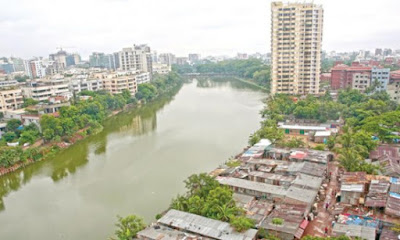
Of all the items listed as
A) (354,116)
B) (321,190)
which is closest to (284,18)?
(354,116)

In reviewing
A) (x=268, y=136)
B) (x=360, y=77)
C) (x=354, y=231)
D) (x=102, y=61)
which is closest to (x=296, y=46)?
(x=360, y=77)

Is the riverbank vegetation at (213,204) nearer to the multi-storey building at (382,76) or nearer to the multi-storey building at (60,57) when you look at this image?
the multi-storey building at (382,76)

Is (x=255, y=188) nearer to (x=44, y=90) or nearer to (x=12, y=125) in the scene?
(x=12, y=125)

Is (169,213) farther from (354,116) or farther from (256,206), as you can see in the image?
(354,116)

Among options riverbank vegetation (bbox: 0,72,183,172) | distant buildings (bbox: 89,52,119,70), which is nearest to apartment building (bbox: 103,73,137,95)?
riverbank vegetation (bbox: 0,72,183,172)

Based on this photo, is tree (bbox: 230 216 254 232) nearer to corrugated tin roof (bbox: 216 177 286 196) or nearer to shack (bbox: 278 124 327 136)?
corrugated tin roof (bbox: 216 177 286 196)

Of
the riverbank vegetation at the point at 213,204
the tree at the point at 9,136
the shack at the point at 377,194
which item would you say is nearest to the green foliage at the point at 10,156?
the tree at the point at 9,136
